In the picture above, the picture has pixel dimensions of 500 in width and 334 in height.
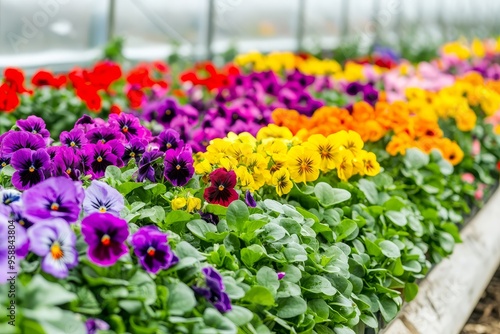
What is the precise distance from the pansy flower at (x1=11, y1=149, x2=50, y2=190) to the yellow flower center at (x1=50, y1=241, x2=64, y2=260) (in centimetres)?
47

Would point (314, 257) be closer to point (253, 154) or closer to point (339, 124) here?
point (253, 154)

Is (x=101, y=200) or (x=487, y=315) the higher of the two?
(x=101, y=200)

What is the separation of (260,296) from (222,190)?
48 cm

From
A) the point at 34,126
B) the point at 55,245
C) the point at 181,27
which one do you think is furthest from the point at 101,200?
the point at 181,27

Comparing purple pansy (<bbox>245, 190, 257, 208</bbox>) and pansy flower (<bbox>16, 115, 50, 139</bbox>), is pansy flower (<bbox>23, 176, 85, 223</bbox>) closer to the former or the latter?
purple pansy (<bbox>245, 190, 257, 208</bbox>)

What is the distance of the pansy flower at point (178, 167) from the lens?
2213 millimetres

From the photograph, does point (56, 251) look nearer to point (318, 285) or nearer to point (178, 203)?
point (178, 203)

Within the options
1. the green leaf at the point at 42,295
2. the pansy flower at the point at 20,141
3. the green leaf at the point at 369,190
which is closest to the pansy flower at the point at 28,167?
the pansy flower at the point at 20,141

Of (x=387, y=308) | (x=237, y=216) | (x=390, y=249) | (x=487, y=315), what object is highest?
(x=237, y=216)

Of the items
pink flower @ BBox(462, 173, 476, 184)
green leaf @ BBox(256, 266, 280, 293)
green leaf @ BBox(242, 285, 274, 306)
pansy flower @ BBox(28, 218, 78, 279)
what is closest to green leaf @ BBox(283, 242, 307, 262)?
green leaf @ BBox(256, 266, 280, 293)

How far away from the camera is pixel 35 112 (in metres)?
3.64

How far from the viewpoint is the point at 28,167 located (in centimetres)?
196

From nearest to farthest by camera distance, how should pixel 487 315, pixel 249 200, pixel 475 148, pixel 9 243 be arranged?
pixel 9 243 → pixel 249 200 → pixel 487 315 → pixel 475 148

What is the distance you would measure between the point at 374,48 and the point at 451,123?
4.49 metres
